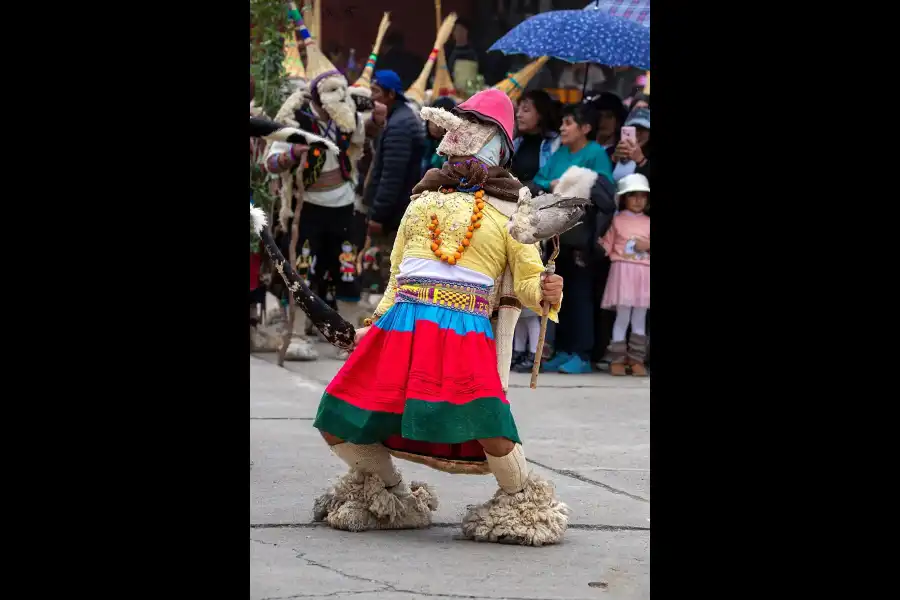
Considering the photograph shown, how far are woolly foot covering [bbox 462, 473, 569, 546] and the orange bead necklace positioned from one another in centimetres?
80

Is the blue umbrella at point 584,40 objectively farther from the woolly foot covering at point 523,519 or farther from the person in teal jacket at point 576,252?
the woolly foot covering at point 523,519

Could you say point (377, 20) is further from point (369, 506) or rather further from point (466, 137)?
point (369, 506)

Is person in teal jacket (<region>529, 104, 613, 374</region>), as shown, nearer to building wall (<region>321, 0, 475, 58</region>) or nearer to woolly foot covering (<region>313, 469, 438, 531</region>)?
woolly foot covering (<region>313, 469, 438, 531</region>)

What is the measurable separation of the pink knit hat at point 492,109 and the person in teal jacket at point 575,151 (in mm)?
4116

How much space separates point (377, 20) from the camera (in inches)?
607

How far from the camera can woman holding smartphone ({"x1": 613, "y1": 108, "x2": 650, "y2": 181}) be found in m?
9.65

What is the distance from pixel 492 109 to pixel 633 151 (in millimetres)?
4860

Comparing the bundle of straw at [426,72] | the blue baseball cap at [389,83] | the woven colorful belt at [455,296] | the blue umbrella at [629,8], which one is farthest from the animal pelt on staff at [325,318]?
the bundle of straw at [426,72]
